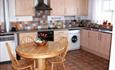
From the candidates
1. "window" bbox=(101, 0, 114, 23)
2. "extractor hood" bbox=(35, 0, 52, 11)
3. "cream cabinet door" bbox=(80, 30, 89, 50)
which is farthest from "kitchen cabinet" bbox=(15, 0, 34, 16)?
"window" bbox=(101, 0, 114, 23)

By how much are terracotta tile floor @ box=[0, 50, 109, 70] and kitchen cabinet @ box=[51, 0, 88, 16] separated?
4.92ft

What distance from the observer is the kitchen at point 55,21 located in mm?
4395

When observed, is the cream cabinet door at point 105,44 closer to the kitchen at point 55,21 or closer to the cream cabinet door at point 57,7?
the kitchen at point 55,21

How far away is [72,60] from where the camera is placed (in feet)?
14.0

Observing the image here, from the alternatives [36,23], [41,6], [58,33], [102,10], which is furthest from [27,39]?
[102,10]

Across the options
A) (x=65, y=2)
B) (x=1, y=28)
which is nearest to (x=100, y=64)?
(x=65, y=2)

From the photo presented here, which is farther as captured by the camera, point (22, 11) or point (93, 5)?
point (93, 5)

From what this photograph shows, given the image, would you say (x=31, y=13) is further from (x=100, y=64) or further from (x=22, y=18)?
(x=100, y=64)

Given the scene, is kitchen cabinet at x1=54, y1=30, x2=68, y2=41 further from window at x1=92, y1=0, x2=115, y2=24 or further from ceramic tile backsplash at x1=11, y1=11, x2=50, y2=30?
window at x1=92, y1=0, x2=115, y2=24

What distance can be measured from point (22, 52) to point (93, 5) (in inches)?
154

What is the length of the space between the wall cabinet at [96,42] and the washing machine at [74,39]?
0.53ft

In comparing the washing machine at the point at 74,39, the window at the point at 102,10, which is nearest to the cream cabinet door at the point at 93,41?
the washing machine at the point at 74,39

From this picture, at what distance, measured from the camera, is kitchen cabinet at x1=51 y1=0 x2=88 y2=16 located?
4930mm

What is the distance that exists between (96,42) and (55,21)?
5.61ft
